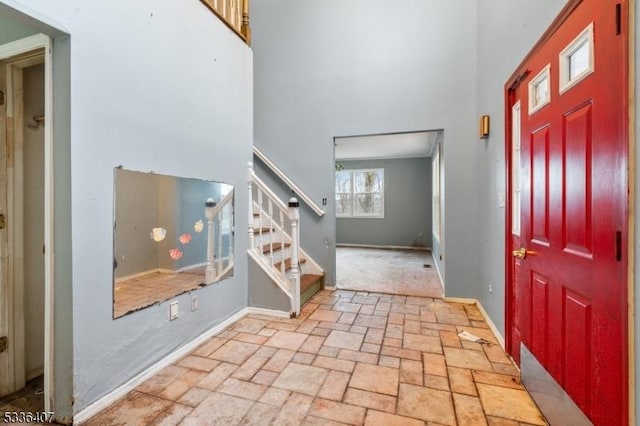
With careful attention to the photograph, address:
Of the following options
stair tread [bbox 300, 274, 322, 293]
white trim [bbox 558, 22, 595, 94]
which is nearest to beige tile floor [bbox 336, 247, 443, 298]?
stair tread [bbox 300, 274, 322, 293]

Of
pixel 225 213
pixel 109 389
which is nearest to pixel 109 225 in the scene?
pixel 109 389

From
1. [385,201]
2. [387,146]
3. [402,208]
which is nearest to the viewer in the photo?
[387,146]

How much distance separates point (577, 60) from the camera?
1384 mm

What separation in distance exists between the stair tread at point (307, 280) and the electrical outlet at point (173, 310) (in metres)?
1.47

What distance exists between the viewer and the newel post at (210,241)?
2.65 metres

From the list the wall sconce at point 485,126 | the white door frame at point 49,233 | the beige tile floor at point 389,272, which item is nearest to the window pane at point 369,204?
the beige tile floor at point 389,272

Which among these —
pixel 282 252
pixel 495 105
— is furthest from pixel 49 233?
pixel 495 105

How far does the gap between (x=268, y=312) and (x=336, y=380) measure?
51.5 inches

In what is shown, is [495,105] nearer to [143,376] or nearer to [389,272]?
[389,272]

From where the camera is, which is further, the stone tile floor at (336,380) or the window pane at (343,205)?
the window pane at (343,205)

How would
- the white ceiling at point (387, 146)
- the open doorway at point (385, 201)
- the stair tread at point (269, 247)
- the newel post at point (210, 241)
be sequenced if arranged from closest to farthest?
the newel post at point (210, 241) → the stair tread at point (269, 247) → the white ceiling at point (387, 146) → the open doorway at point (385, 201)

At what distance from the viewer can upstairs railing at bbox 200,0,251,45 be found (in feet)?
8.96

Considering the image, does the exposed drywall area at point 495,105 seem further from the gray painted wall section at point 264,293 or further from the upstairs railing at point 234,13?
the upstairs railing at point 234,13

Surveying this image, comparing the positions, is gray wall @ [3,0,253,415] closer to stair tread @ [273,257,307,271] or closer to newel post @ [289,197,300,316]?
newel post @ [289,197,300,316]
